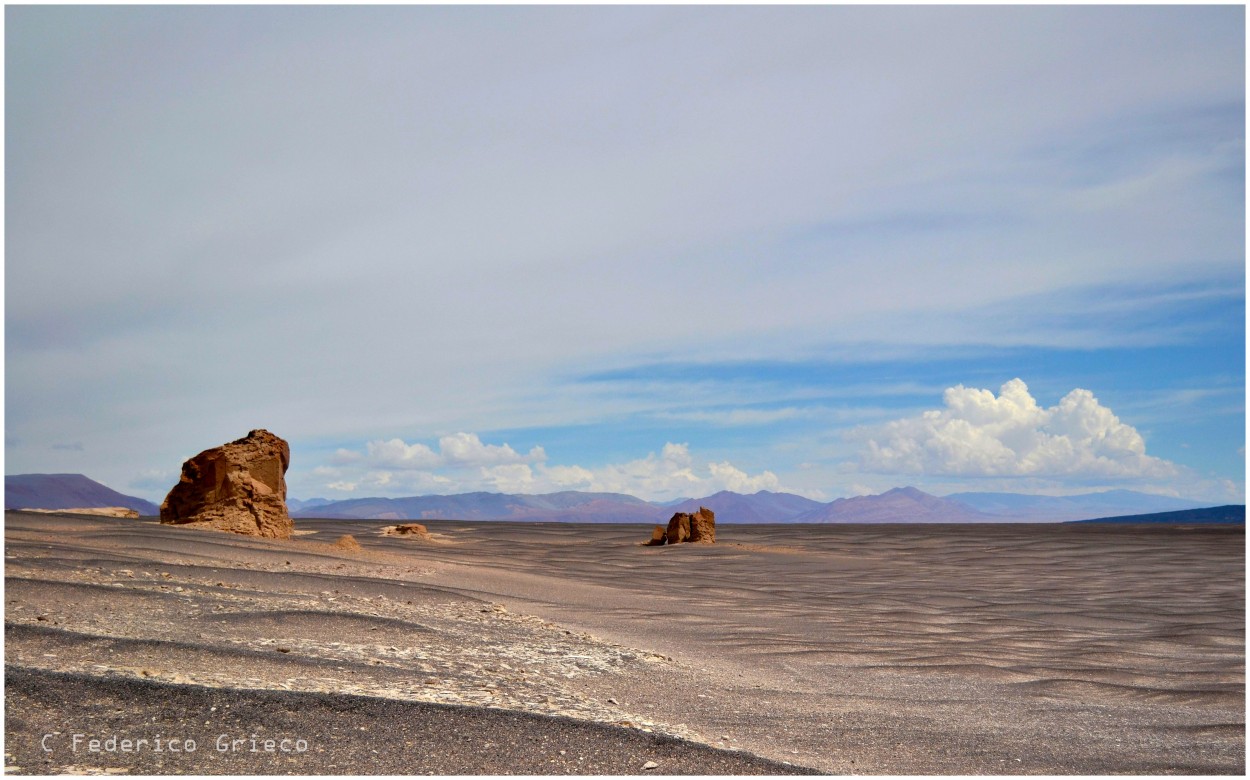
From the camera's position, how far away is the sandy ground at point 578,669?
14.3 ft

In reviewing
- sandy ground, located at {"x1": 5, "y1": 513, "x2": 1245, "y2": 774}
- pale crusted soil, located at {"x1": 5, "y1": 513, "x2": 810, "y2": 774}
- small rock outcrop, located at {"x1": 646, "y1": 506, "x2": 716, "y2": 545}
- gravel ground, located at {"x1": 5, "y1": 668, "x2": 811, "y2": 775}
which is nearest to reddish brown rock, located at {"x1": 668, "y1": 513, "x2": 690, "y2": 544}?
small rock outcrop, located at {"x1": 646, "y1": 506, "x2": 716, "y2": 545}

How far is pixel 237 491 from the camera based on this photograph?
16.2 meters

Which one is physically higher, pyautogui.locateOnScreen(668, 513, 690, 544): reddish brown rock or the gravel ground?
the gravel ground

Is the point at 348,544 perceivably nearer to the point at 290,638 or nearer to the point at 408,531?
the point at 408,531

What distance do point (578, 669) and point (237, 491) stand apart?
11823mm

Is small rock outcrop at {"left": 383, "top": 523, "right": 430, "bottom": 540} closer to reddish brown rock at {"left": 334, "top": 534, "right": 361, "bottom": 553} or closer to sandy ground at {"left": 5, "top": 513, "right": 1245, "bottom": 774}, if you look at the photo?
reddish brown rock at {"left": 334, "top": 534, "right": 361, "bottom": 553}

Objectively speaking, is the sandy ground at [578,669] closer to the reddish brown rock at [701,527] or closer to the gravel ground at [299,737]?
the gravel ground at [299,737]

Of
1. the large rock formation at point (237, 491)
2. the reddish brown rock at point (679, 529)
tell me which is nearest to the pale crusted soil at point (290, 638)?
the large rock formation at point (237, 491)

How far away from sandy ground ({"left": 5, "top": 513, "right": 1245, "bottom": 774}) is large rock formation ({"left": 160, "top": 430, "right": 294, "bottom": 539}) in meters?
3.16

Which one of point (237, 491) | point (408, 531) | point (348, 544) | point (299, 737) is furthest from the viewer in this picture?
point (408, 531)

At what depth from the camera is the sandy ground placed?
14.3ft

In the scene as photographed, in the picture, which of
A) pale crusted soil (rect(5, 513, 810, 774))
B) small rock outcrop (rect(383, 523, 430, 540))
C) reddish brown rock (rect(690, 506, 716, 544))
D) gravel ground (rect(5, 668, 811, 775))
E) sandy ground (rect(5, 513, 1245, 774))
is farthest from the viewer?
reddish brown rock (rect(690, 506, 716, 544))

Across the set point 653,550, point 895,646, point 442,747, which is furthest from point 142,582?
point 653,550

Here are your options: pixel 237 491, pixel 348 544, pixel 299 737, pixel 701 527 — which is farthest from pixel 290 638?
pixel 701 527
